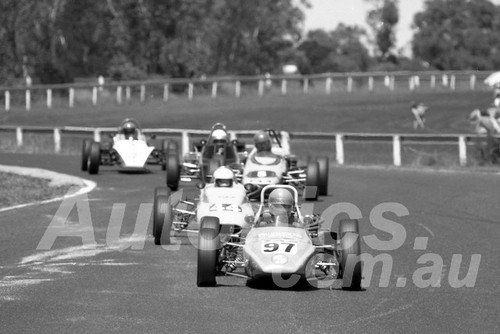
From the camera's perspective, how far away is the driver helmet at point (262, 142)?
21.4 meters

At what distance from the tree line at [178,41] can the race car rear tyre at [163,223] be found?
46412mm

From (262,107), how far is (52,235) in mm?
38877

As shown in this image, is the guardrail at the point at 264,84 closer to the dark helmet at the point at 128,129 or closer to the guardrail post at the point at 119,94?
the guardrail post at the point at 119,94

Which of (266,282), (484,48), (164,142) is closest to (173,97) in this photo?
(164,142)

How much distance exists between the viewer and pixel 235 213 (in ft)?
46.6

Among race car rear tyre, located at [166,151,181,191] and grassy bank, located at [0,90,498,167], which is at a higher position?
race car rear tyre, located at [166,151,181,191]

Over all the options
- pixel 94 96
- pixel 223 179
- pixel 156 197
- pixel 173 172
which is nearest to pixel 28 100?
pixel 94 96

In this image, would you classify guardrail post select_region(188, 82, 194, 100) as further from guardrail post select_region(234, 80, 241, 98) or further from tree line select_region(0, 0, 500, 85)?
tree line select_region(0, 0, 500, 85)

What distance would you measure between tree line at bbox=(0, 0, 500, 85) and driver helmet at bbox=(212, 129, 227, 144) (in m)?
38.1

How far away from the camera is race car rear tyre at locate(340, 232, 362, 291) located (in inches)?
434

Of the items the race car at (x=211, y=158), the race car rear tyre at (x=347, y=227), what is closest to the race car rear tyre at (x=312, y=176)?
the race car at (x=211, y=158)

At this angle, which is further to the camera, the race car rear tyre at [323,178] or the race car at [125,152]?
the race car at [125,152]

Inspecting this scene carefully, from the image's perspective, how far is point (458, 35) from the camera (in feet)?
387

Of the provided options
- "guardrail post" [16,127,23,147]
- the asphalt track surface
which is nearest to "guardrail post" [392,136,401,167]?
"guardrail post" [16,127,23,147]
